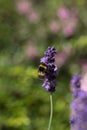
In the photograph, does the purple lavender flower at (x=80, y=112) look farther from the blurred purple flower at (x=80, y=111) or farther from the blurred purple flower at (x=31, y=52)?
the blurred purple flower at (x=31, y=52)

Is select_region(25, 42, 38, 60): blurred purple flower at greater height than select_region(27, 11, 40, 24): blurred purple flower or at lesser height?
lesser

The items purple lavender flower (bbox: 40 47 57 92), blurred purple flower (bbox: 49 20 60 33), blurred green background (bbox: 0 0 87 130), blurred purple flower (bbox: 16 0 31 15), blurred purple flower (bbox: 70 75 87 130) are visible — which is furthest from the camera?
blurred purple flower (bbox: 16 0 31 15)

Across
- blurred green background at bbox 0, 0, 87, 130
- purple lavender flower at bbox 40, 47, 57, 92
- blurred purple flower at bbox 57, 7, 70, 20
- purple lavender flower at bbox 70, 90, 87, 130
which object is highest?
blurred purple flower at bbox 57, 7, 70, 20

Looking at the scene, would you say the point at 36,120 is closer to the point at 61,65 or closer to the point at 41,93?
the point at 41,93

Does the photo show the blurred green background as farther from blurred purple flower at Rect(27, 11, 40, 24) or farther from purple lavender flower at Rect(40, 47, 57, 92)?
purple lavender flower at Rect(40, 47, 57, 92)

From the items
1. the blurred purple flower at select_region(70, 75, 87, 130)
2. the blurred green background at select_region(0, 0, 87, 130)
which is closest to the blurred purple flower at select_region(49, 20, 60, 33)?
the blurred green background at select_region(0, 0, 87, 130)

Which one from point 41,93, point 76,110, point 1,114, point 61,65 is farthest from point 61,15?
point 76,110

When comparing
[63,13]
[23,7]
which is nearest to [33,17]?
[23,7]

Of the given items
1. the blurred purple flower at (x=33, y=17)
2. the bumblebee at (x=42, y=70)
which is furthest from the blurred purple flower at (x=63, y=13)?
the bumblebee at (x=42, y=70)
